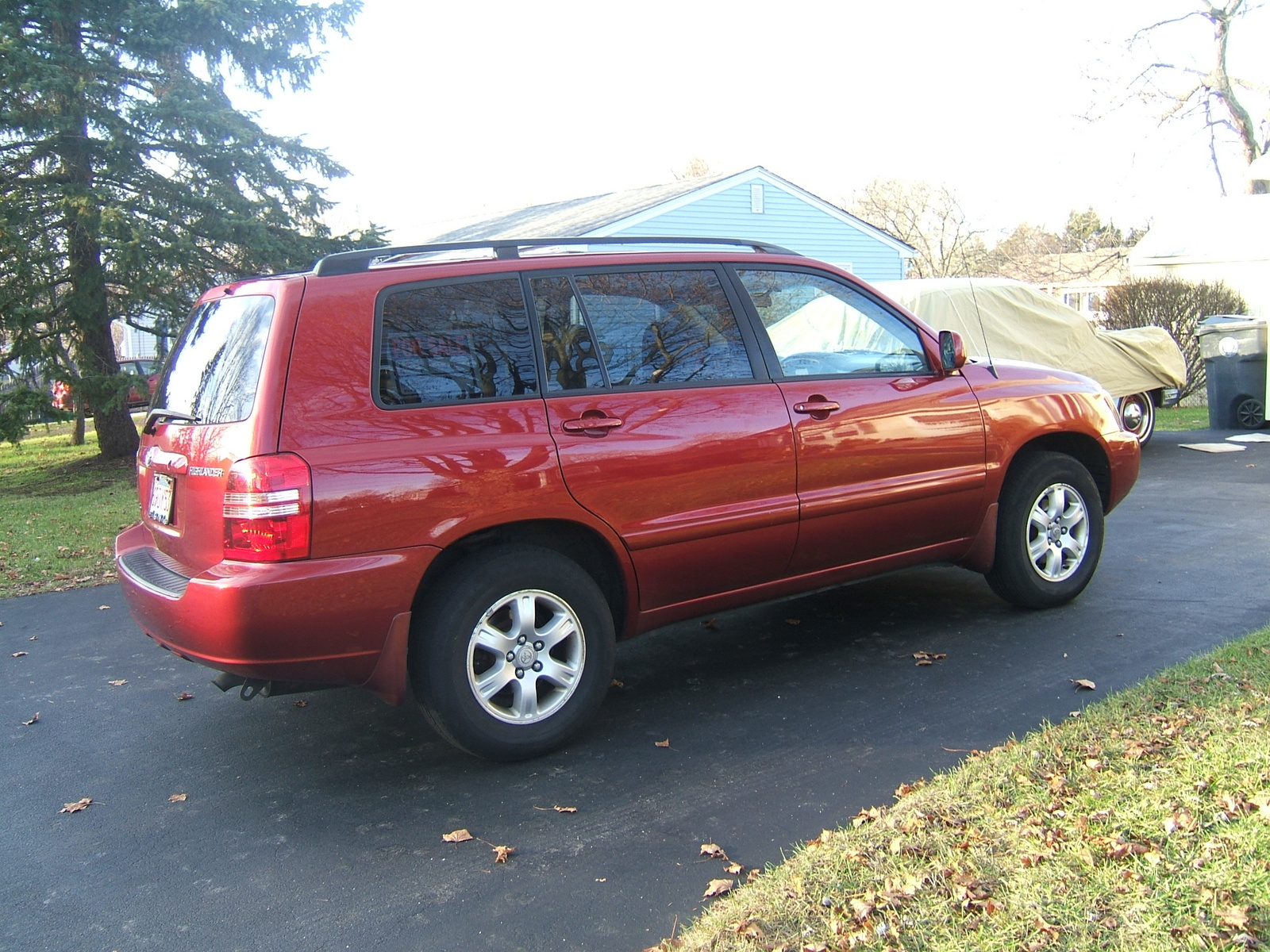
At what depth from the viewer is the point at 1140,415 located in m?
12.4

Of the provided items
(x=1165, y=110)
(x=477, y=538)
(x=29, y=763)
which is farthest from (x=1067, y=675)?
(x=1165, y=110)

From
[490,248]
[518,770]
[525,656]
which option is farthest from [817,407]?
[518,770]

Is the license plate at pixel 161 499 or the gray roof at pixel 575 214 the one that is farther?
the gray roof at pixel 575 214

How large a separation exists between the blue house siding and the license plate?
56.8 feet

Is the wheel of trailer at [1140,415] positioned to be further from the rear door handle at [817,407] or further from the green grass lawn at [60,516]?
the green grass lawn at [60,516]

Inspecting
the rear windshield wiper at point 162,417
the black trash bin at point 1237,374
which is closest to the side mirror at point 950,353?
the rear windshield wiper at point 162,417

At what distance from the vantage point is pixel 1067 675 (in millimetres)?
4859

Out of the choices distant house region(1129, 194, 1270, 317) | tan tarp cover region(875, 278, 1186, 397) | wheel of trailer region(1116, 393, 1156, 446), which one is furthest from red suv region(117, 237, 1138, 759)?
distant house region(1129, 194, 1270, 317)

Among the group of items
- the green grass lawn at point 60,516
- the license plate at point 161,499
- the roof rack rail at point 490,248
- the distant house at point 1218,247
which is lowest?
the green grass lawn at point 60,516

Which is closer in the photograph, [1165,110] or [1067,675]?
[1067,675]

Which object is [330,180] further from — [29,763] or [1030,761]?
[1030,761]

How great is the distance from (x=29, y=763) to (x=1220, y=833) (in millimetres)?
4421

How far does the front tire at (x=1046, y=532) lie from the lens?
18.5 feet

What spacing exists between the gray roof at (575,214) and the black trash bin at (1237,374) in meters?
11.5
